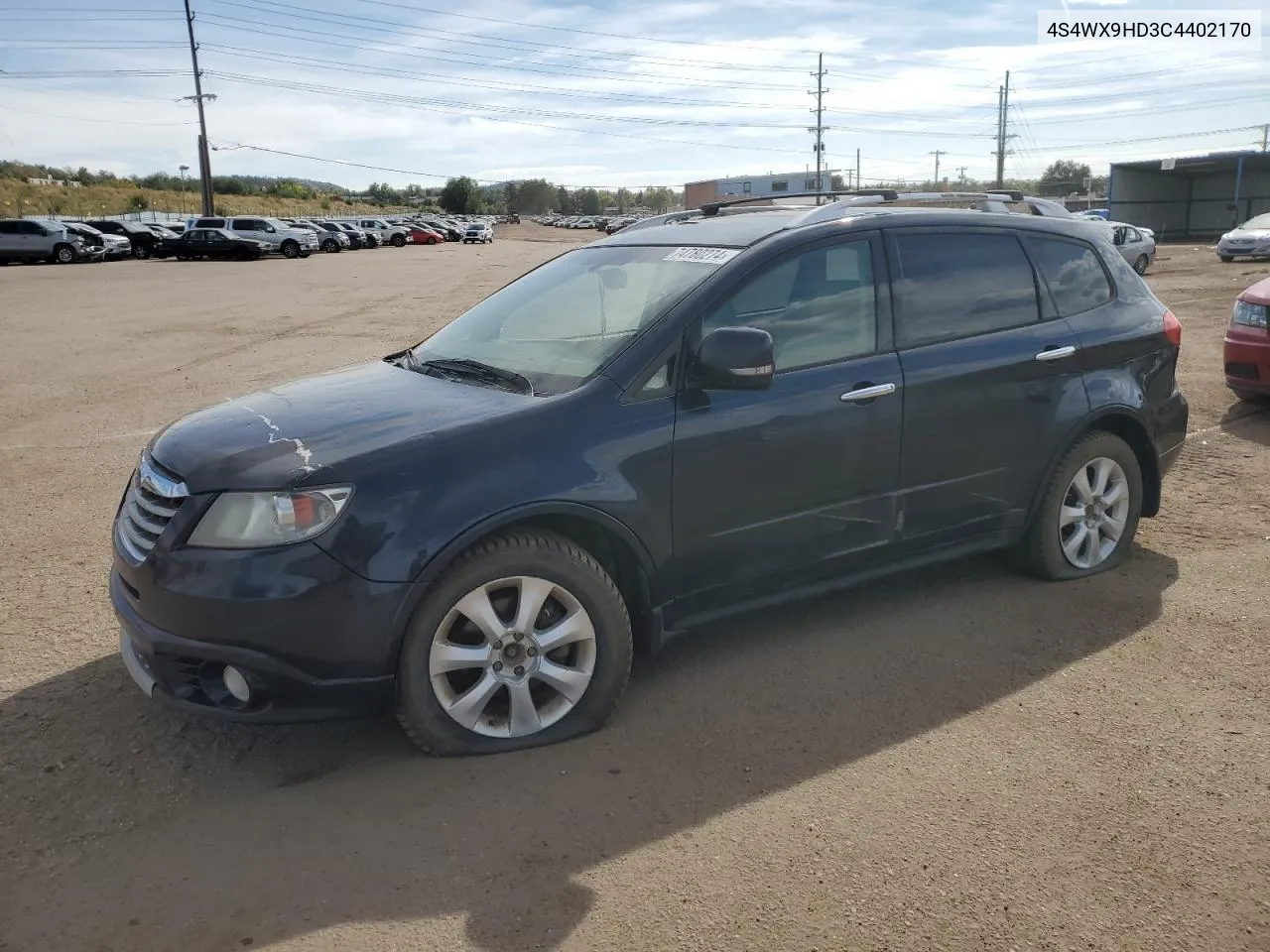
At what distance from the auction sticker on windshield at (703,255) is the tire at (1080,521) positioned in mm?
1930

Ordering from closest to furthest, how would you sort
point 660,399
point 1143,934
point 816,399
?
point 1143,934 < point 660,399 < point 816,399

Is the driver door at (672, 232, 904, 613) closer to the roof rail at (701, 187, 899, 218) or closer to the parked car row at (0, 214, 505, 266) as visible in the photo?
the roof rail at (701, 187, 899, 218)

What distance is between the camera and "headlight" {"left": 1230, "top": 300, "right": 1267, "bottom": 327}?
26.5ft

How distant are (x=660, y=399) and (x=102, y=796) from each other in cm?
221

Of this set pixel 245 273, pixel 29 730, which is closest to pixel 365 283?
pixel 245 273

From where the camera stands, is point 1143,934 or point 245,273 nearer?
point 1143,934

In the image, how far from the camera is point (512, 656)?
11.2 feet

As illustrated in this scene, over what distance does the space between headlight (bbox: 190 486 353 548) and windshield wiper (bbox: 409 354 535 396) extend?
0.84 metres

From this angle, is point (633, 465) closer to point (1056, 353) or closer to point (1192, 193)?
point (1056, 353)

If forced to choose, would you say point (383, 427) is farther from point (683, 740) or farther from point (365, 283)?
point (365, 283)

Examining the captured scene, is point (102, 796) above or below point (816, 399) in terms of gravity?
below

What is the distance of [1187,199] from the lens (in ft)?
181

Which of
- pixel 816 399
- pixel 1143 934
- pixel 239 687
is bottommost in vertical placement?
pixel 1143 934

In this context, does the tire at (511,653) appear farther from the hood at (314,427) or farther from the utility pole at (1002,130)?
the utility pole at (1002,130)
